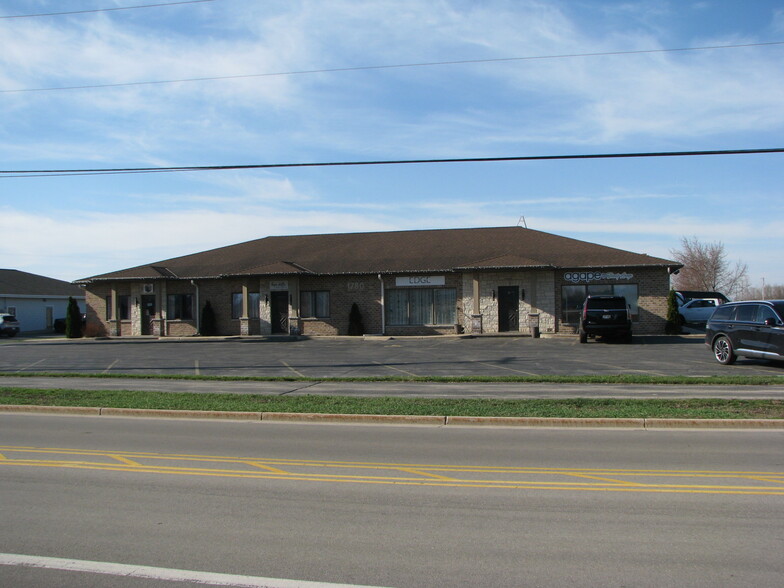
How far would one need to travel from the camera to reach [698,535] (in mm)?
5965

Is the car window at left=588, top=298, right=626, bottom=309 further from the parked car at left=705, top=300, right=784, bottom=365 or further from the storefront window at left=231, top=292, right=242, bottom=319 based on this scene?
the storefront window at left=231, top=292, right=242, bottom=319

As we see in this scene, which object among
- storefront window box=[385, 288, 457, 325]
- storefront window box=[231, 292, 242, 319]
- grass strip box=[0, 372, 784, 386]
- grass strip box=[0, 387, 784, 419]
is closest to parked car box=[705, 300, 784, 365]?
grass strip box=[0, 372, 784, 386]

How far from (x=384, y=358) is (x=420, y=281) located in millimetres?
11590

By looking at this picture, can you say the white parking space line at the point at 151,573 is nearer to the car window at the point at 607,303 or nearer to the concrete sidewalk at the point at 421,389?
the concrete sidewalk at the point at 421,389

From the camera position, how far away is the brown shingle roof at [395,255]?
34500 mm

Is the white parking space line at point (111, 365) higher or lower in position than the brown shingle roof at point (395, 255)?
lower

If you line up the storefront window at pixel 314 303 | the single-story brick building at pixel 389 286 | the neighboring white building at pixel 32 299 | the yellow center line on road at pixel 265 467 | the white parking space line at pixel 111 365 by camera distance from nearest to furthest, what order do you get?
the yellow center line on road at pixel 265 467
the white parking space line at pixel 111 365
the single-story brick building at pixel 389 286
the storefront window at pixel 314 303
the neighboring white building at pixel 32 299

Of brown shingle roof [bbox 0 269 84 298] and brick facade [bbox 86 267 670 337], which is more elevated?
brown shingle roof [bbox 0 269 84 298]

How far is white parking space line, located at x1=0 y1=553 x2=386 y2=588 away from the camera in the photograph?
501 cm

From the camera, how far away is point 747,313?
64.5ft

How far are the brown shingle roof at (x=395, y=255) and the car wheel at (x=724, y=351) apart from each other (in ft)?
41.2

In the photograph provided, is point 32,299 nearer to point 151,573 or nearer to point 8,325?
point 8,325

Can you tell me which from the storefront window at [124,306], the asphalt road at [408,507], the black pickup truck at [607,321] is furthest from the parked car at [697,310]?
the storefront window at [124,306]

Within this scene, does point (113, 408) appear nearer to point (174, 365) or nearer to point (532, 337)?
point (174, 365)
